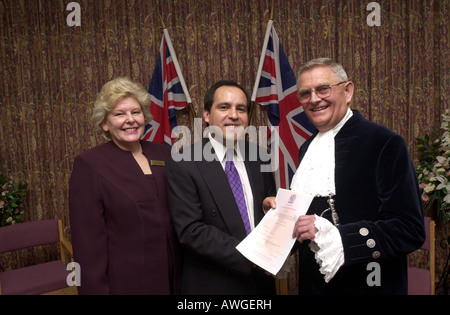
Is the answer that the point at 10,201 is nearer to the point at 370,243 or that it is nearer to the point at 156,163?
the point at 156,163

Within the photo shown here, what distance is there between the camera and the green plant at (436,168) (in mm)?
2658

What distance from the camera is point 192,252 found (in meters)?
1.49

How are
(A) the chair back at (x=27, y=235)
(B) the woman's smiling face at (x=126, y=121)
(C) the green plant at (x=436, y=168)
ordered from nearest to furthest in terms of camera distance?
(B) the woman's smiling face at (x=126, y=121) → (C) the green plant at (x=436, y=168) → (A) the chair back at (x=27, y=235)

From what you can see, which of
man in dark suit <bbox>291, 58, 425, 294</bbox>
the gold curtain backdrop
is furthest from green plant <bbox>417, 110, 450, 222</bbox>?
man in dark suit <bbox>291, 58, 425, 294</bbox>

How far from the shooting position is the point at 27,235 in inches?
118

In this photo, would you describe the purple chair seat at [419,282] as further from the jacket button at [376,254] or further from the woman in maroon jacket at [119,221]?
the woman in maroon jacket at [119,221]

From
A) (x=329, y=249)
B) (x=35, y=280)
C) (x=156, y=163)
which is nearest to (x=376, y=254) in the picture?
(x=329, y=249)

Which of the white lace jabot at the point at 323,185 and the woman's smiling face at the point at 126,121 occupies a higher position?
the woman's smiling face at the point at 126,121

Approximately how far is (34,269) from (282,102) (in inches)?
114

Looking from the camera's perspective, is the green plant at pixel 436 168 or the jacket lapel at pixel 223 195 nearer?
the jacket lapel at pixel 223 195

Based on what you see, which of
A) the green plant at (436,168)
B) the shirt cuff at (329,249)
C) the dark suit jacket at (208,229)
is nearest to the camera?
the shirt cuff at (329,249)

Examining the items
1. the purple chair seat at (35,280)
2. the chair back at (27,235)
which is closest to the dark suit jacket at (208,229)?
the purple chair seat at (35,280)

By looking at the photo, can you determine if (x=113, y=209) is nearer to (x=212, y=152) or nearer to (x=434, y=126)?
(x=212, y=152)

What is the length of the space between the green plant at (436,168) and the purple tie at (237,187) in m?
2.10
